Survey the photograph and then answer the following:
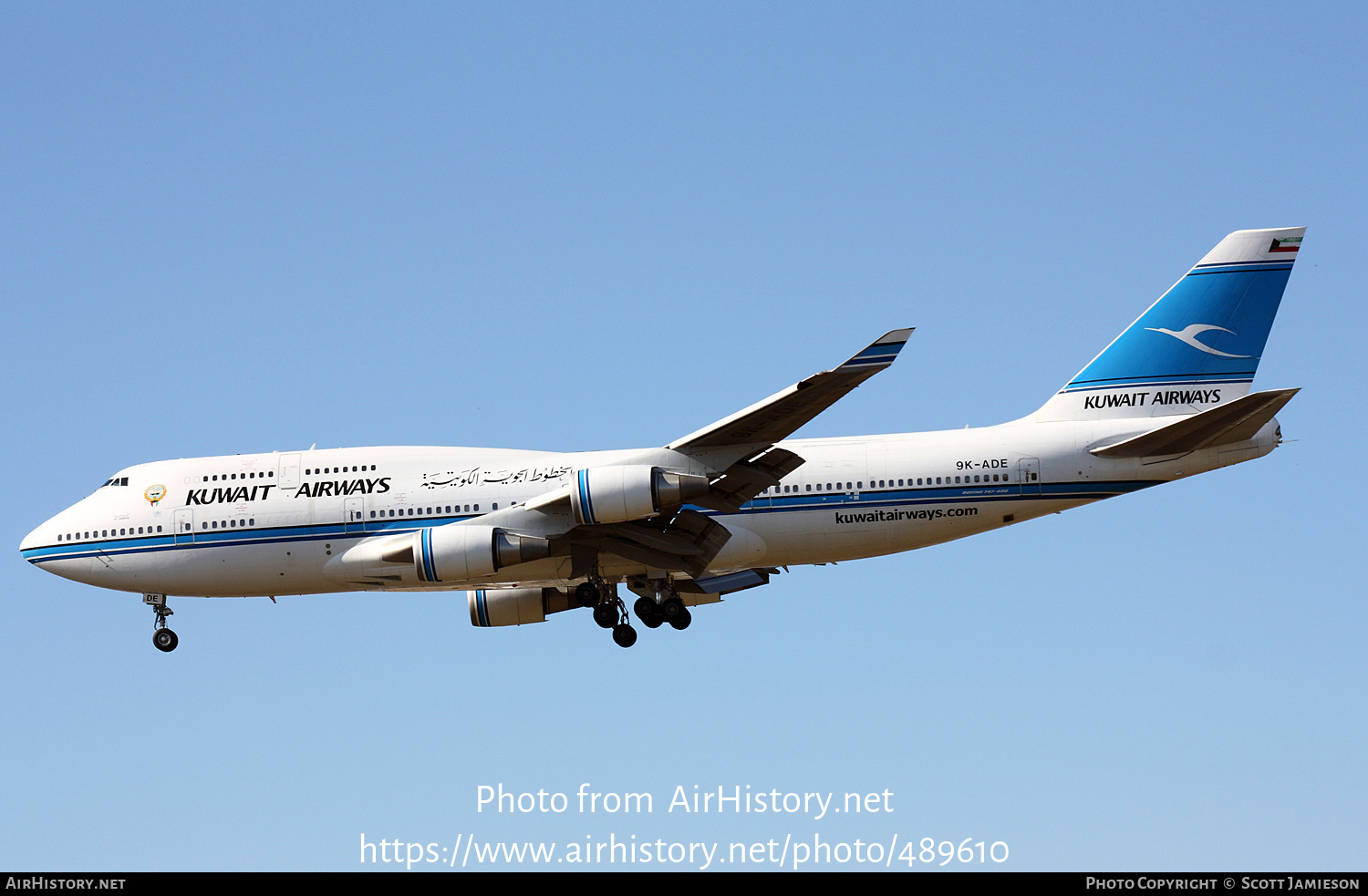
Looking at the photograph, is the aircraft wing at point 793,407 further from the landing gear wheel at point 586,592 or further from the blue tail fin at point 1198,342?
the blue tail fin at point 1198,342

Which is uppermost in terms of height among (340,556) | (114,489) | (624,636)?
(114,489)

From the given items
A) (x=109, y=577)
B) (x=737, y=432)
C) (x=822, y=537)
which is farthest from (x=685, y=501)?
(x=109, y=577)

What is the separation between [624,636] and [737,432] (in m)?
5.88

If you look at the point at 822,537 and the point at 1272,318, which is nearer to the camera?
the point at 822,537

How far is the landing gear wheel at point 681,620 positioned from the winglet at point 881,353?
27.5ft

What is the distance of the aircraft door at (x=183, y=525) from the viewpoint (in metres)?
28.7

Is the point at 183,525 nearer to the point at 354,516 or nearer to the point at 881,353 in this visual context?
the point at 354,516

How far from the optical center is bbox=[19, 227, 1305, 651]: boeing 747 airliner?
2581 centimetres

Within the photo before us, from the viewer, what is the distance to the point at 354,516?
28.2 meters

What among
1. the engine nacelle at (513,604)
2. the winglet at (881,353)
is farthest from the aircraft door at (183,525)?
the winglet at (881,353)

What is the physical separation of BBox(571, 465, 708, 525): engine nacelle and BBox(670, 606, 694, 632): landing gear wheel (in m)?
4.77
